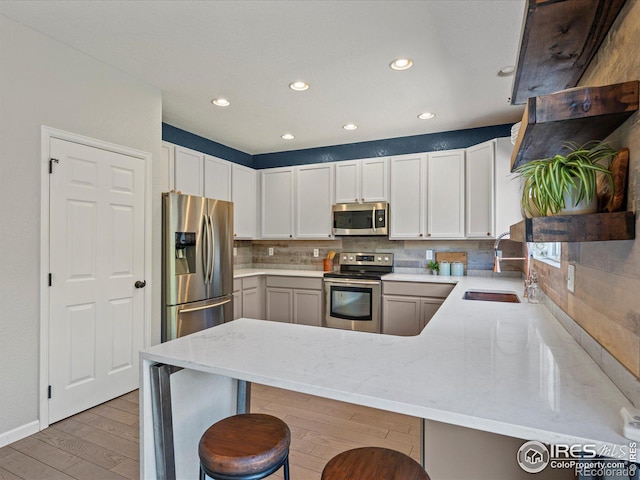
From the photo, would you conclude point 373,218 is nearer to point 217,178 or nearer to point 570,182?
point 217,178

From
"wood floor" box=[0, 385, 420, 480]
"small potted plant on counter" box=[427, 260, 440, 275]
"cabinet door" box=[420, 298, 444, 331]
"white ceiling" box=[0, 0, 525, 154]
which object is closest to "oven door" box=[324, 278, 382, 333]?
"cabinet door" box=[420, 298, 444, 331]

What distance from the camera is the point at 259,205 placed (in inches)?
202

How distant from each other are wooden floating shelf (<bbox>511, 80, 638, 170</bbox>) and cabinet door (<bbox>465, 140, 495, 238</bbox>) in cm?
275

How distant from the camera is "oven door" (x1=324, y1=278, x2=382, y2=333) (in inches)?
159

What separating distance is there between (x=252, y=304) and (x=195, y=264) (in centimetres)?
130

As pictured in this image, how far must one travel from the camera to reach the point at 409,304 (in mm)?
3865

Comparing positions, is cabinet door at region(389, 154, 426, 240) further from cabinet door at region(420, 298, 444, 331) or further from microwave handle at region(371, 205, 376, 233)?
cabinet door at region(420, 298, 444, 331)

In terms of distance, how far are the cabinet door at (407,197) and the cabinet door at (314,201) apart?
0.82m

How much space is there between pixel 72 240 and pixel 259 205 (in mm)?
2761

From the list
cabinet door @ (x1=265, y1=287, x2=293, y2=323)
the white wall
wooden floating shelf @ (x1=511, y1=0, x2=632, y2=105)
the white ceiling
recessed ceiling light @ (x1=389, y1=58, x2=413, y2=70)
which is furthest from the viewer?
cabinet door @ (x1=265, y1=287, x2=293, y2=323)

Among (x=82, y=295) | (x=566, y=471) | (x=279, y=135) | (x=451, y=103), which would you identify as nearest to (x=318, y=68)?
(x=451, y=103)

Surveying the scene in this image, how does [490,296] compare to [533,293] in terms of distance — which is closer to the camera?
[533,293]

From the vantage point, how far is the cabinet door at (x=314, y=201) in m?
4.68

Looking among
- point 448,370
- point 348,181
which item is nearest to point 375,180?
point 348,181
